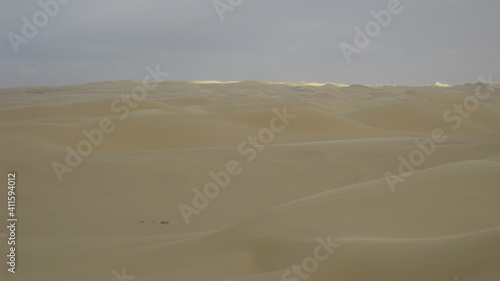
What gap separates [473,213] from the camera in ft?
13.8

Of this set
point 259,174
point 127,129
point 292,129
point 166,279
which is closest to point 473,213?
point 166,279

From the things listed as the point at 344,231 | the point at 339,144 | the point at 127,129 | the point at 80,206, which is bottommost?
the point at 344,231

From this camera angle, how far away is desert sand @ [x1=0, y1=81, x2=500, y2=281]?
10.5ft

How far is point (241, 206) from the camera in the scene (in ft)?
20.4

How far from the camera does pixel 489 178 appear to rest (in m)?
4.88

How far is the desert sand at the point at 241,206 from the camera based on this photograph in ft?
10.5

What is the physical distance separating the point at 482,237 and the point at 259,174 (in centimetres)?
498

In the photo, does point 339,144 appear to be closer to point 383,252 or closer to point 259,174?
point 259,174

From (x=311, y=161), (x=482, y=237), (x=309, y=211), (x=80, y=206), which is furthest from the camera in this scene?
(x=311, y=161)

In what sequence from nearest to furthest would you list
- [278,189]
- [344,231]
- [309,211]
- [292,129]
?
[344,231] < [309,211] < [278,189] < [292,129]

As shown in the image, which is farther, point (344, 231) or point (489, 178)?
point (489, 178)

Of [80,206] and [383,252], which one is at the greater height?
[80,206]

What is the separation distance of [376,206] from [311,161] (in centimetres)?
405

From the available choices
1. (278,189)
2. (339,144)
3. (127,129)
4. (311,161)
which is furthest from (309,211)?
(127,129)
